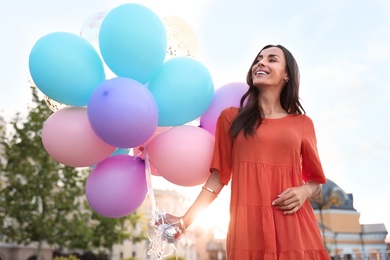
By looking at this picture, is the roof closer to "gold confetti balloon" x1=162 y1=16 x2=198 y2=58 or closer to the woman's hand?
"gold confetti balloon" x1=162 y1=16 x2=198 y2=58

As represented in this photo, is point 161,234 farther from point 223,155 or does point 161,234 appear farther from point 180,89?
point 180,89

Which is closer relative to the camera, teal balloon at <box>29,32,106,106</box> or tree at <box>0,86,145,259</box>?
teal balloon at <box>29,32,106,106</box>

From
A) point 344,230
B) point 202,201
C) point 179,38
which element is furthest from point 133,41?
point 344,230

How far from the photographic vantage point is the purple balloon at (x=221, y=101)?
277 cm

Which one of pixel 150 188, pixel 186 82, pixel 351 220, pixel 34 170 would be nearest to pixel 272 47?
pixel 186 82

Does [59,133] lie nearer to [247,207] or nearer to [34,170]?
[247,207]

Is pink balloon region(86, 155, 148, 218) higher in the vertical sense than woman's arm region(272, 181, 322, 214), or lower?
higher

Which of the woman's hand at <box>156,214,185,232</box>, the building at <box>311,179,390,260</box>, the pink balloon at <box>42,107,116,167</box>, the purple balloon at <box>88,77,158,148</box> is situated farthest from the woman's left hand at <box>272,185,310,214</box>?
the building at <box>311,179,390,260</box>

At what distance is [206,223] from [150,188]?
41 centimetres

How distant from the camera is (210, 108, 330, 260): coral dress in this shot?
1.91 metres

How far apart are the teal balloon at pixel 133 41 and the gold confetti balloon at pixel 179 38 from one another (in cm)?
38

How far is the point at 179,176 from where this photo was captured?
2.67m

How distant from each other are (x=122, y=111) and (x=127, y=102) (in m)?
0.06

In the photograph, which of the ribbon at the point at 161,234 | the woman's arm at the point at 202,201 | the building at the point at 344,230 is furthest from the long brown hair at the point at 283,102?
the building at the point at 344,230
